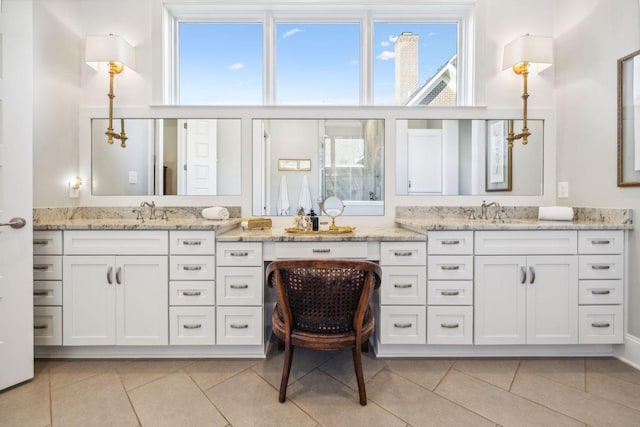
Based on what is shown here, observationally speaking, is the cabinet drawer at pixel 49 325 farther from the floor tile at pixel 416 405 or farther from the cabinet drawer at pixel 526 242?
the cabinet drawer at pixel 526 242

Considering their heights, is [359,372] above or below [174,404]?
above

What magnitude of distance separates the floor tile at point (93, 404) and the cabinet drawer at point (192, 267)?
26.0 inches

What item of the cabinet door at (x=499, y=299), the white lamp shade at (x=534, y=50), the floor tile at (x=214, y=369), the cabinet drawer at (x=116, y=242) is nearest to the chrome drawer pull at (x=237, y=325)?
the floor tile at (x=214, y=369)

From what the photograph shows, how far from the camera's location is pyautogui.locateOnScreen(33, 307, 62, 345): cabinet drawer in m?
1.94

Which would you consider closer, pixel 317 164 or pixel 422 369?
pixel 422 369

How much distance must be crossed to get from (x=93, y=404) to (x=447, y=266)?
83.5 inches

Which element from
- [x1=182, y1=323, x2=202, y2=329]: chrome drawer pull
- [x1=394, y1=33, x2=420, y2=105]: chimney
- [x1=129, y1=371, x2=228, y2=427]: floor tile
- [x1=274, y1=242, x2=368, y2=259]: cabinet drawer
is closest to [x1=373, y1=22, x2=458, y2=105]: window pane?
[x1=394, y1=33, x2=420, y2=105]: chimney

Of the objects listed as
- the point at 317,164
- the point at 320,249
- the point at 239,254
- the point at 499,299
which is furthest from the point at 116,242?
the point at 499,299

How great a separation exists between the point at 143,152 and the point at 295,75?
1432 mm

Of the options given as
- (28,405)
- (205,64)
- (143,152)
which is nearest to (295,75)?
(205,64)

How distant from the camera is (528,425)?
143 cm

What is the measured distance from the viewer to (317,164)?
2.53m

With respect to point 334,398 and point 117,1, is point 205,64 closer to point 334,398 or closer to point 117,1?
point 117,1

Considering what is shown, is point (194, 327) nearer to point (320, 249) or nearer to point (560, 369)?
point (320, 249)
